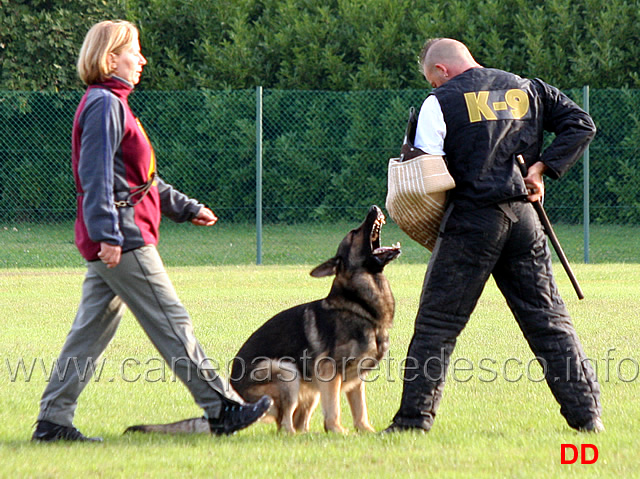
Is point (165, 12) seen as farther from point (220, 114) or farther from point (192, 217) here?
point (192, 217)

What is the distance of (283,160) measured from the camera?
15.8 m

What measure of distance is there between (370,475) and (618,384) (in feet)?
8.26

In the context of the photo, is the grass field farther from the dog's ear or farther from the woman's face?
the woman's face

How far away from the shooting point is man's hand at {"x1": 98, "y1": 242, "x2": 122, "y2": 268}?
405 cm

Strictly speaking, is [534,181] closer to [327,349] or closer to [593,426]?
[593,426]

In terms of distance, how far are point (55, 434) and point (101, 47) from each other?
178 cm

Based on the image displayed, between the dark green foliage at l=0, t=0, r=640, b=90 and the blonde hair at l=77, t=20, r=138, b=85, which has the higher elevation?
the blonde hair at l=77, t=20, r=138, b=85

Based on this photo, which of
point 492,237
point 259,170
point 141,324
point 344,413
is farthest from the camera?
point 259,170

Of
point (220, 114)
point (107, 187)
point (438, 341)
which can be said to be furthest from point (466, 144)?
point (220, 114)

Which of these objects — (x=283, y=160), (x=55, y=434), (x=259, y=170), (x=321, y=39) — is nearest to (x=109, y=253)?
(x=55, y=434)

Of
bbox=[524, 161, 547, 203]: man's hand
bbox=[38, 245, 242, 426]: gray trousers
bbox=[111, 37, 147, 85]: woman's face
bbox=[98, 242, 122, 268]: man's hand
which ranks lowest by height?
bbox=[38, 245, 242, 426]: gray trousers

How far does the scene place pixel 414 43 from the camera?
17.8 m

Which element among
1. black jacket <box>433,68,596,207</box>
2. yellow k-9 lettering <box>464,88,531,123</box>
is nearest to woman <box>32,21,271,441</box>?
black jacket <box>433,68,596,207</box>

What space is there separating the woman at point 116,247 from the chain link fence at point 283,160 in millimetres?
10561
